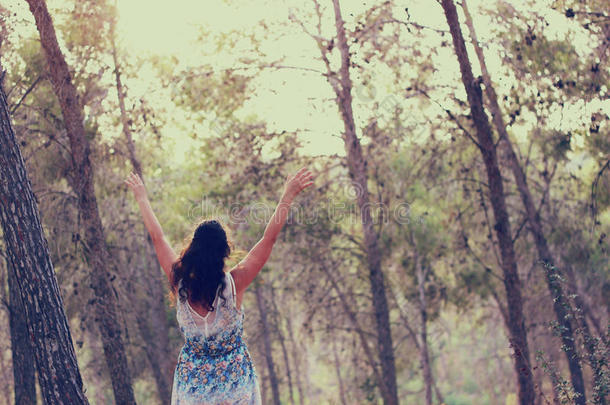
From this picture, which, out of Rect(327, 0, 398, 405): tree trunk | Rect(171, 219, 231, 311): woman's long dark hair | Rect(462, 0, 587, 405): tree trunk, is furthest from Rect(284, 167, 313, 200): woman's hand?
Rect(462, 0, 587, 405): tree trunk

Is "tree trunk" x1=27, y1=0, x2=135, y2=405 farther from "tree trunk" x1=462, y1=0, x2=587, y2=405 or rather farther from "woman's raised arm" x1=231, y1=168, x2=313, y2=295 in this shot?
"tree trunk" x1=462, y1=0, x2=587, y2=405

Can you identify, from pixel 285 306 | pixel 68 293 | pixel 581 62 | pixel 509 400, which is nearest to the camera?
pixel 581 62

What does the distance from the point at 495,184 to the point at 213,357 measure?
7.00 metres

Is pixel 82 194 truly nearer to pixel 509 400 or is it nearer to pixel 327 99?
pixel 327 99

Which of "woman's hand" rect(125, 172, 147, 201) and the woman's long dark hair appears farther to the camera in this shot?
"woman's hand" rect(125, 172, 147, 201)

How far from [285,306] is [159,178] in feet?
38.9

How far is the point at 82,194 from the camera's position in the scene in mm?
10625

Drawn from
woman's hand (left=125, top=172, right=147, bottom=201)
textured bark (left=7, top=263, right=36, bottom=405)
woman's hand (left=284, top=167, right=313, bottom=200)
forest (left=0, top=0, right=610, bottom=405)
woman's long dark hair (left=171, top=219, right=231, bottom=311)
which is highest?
forest (left=0, top=0, right=610, bottom=405)

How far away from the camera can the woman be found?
13.1 feet

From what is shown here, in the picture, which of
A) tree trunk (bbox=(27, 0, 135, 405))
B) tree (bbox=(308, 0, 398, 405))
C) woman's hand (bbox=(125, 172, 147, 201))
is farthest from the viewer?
tree (bbox=(308, 0, 398, 405))

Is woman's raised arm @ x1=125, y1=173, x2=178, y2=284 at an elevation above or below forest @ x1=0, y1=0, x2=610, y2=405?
below

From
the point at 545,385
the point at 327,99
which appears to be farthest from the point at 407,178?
the point at 545,385

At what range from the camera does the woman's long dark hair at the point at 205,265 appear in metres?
3.98

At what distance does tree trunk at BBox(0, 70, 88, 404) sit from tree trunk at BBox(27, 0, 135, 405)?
13.4ft
